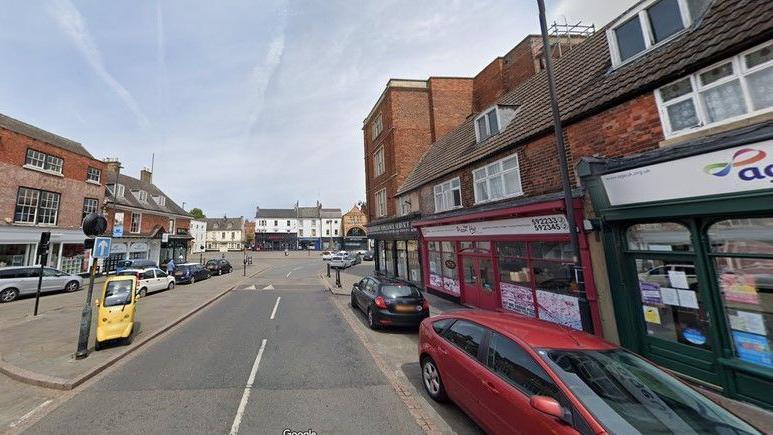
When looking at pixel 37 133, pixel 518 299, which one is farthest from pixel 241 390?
pixel 37 133

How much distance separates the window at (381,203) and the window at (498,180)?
37.9 ft

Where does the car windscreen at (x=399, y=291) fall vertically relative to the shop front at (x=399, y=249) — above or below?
below

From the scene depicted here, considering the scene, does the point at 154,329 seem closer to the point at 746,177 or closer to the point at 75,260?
the point at 746,177

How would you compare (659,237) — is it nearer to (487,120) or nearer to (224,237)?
(487,120)

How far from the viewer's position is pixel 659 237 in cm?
623

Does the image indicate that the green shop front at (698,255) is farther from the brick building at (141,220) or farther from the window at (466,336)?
the brick building at (141,220)

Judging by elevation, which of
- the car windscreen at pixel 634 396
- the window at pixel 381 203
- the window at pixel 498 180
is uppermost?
the window at pixel 381 203

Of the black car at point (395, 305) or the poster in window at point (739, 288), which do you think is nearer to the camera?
the poster in window at point (739, 288)

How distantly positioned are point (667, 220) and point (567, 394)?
16.8 ft

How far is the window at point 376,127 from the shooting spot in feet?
76.4

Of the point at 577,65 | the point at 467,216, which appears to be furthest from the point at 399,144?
the point at 577,65

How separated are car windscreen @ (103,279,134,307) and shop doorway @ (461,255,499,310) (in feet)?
36.6

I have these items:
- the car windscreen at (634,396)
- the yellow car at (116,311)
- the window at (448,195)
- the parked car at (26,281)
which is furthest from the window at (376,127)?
the parked car at (26,281)

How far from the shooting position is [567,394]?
299cm
